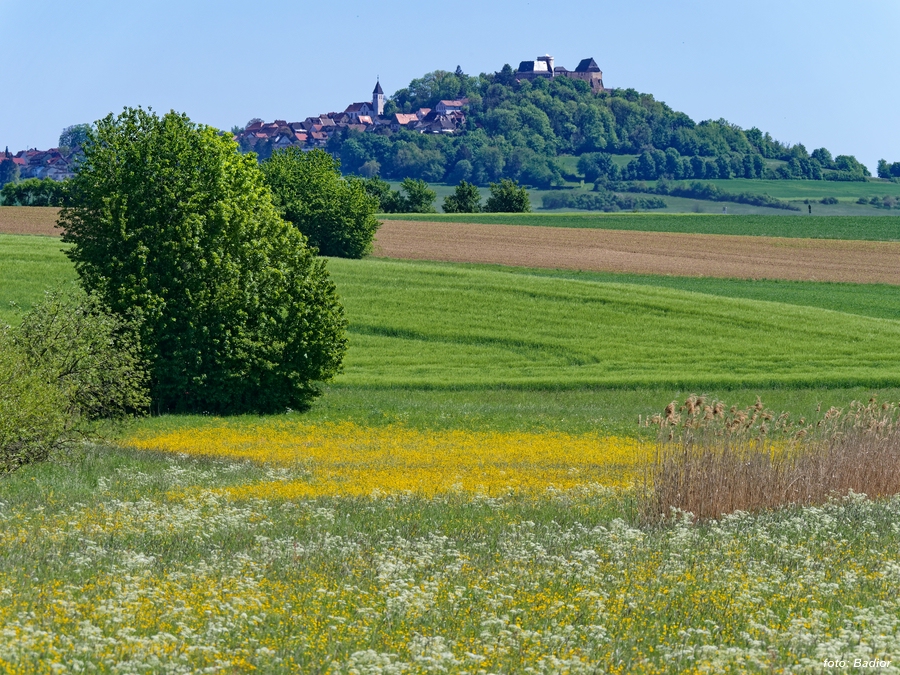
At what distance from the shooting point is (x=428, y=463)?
75.5 feet

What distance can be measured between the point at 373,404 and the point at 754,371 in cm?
1564

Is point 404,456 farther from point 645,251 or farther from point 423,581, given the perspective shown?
point 645,251

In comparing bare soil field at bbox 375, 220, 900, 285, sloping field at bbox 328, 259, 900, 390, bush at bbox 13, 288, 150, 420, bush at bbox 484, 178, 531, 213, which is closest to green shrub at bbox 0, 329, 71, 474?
bush at bbox 13, 288, 150, 420

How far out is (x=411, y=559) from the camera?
11836 mm

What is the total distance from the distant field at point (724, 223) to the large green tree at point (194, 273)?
7667 centimetres

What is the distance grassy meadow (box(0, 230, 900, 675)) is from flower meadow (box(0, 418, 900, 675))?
0.03m

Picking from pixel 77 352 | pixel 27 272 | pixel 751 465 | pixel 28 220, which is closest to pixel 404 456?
pixel 77 352

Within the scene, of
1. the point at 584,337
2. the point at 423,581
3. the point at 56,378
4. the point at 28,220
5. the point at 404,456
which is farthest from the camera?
the point at 28,220

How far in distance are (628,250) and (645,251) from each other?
4.49 feet

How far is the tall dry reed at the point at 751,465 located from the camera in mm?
15430

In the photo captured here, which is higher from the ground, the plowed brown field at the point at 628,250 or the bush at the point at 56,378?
the plowed brown field at the point at 628,250

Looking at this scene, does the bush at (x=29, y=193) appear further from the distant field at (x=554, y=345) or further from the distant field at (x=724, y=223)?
the distant field at (x=554, y=345)

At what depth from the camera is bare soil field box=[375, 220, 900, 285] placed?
76812 mm

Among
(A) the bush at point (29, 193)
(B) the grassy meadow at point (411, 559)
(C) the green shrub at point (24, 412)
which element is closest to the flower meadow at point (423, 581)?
(B) the grassy meadow at point (411, 559)
